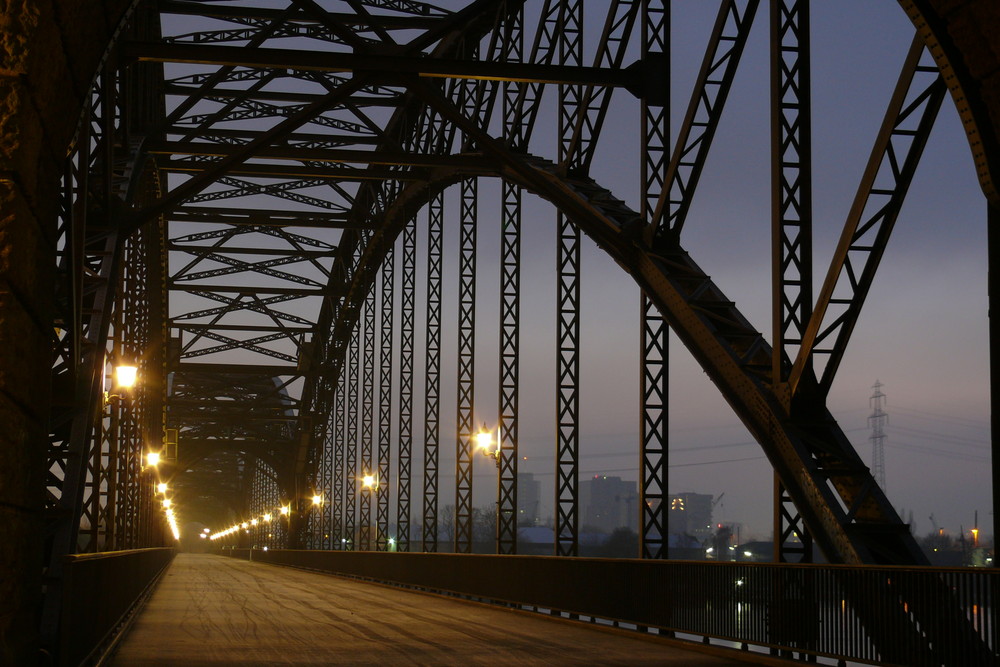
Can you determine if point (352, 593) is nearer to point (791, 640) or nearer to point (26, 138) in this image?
point (791, 640)

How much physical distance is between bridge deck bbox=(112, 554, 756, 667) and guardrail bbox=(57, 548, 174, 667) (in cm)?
38

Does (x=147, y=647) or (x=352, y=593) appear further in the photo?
(x=352, y=593)

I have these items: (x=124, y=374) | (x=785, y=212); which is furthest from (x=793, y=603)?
(x=124, y=374)

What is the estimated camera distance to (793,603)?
48.8 ft

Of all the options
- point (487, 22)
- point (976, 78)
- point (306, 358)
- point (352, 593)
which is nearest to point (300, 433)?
point (306, 358)

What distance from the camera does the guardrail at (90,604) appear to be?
36.5 ft

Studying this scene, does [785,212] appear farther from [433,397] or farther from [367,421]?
[367,421]

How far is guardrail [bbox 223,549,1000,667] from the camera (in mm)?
11734

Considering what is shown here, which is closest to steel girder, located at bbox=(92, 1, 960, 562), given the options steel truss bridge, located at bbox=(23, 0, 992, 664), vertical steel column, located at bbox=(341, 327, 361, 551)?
steel truss bridge, located at bbox=(23, 0, 992, 664)

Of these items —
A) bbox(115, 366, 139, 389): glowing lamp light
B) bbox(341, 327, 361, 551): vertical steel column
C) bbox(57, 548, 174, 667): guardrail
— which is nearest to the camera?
bbox(57, 548, 174, 667): guardrail

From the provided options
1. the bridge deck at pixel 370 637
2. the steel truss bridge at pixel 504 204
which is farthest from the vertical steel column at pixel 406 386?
the bridge deck at pixel 370 637

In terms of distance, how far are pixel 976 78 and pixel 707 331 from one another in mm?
7873

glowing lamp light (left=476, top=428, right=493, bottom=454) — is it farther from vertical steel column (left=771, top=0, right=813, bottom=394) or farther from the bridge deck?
vertical steel column (left=771, top=0, right=813, bottom=394)

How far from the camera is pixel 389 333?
52125 millimetres
